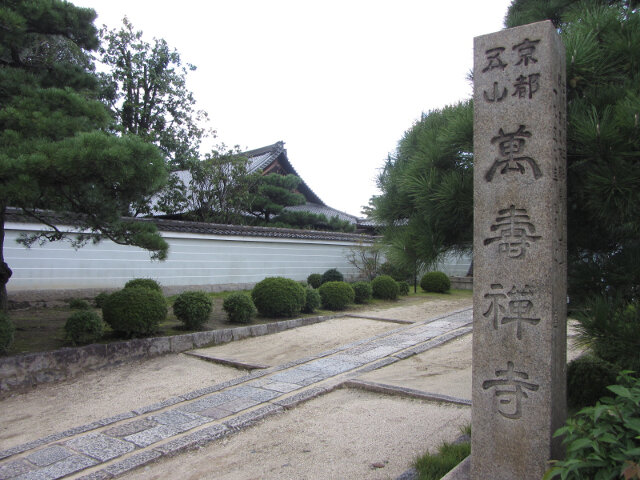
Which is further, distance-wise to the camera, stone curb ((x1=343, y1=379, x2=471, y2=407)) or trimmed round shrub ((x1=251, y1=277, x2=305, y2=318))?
trimmed round shrub ((x1=251, y1=277, x2=305, y2=318))

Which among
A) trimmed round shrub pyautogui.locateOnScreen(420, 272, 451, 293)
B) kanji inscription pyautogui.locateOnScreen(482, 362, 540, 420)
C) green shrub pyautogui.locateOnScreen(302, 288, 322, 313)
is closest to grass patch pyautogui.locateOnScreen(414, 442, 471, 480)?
kanji inscription pyautogui.locateOnScreen(482, 362, 540, 420)

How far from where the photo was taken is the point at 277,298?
1028 centimetres

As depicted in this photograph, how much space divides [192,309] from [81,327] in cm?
205

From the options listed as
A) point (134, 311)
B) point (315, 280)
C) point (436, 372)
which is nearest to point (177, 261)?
point (315, 280)

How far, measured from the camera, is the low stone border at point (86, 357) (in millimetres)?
5938

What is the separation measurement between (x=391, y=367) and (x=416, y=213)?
9.97ft

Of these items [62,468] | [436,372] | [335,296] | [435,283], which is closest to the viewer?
[62,468]

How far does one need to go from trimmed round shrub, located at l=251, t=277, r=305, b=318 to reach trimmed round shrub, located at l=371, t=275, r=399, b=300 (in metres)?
4.52

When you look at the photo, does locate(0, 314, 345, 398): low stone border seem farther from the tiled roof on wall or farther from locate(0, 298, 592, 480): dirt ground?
the tiled roof on wall

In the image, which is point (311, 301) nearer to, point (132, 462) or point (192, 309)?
point (192, 309)

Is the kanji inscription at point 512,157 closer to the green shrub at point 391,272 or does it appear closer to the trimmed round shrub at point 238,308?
the trimmed round shrub at point 238,308

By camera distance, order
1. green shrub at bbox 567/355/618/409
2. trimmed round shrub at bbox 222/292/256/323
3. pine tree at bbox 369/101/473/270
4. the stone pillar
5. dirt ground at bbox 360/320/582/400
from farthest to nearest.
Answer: trimmed round shrub at bbox 222/292/256/323, dirt ground at bbox 360/320/582/400, green shrub at bbox 567/355/618/409, pine tree at bbox 369/101/473/270, the stone pillar

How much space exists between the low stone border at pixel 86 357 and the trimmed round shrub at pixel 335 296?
3673 millimetres

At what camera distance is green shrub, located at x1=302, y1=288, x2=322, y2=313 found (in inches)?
446
